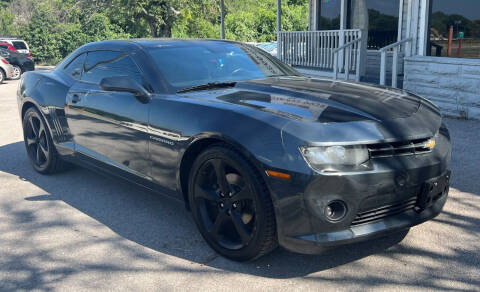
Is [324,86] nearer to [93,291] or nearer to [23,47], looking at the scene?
[93,291]

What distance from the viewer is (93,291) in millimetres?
3166

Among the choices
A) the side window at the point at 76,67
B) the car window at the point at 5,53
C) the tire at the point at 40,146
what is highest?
the side window at the point at 76,67

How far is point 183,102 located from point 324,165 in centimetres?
136

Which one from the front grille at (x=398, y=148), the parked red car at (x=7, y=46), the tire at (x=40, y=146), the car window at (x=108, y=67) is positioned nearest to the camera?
the front grille at (x=398, y=148)

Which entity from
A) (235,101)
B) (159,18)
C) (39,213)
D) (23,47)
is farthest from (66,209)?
(159,18)

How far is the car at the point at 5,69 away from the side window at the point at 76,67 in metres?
16.7

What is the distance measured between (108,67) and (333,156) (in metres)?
2.79

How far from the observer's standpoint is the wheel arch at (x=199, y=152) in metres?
3.20

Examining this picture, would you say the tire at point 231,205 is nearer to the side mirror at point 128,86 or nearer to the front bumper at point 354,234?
the front bumper at point 354,234

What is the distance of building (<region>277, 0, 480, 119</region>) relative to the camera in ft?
28.9

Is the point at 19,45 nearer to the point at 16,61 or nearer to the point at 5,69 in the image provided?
the point at 16,61

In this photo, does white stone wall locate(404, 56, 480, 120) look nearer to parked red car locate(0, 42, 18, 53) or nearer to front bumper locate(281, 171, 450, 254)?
front bumper locate(281, 171, 450, 254)

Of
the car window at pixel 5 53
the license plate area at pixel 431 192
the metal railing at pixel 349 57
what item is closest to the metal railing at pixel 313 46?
the metal railing at pixel 349 57

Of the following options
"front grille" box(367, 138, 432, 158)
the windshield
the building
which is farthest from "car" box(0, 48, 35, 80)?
"front grille" box(367, 138, 432, 158)
